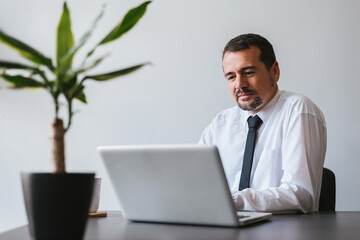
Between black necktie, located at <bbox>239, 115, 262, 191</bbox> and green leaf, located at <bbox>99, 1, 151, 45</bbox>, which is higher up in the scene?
green leaf, located at <bbox>99, 1, 151, 45</bbox>

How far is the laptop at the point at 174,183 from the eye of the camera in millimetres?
1094

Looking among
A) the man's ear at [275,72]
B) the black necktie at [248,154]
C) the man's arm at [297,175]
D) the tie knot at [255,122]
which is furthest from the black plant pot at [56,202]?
the man's ear at [275,72]

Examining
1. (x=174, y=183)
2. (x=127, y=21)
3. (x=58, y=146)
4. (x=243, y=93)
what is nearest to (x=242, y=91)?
(x=243, y=93)

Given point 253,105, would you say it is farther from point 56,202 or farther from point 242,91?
point 56,202

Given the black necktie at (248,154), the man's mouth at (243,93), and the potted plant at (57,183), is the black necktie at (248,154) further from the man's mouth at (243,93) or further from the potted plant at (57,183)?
the potted plant at (57,183)

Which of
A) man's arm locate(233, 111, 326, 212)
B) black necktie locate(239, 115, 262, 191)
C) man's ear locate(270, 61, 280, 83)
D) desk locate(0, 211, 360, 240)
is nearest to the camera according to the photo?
desk locate(0, 211, 360, 240)

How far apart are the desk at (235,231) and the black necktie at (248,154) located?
0.68 m

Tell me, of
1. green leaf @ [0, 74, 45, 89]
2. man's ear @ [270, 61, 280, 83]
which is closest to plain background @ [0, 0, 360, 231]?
man's ear @ [270, 61, 280, 83]

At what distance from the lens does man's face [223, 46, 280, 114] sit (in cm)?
223

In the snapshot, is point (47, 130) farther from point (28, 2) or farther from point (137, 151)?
point (137, 151)

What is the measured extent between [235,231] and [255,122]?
3.64 ft

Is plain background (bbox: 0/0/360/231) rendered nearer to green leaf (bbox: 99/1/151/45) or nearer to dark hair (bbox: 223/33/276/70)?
dark hair (bbox: 223/33/276/70)

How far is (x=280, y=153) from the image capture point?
208 cm

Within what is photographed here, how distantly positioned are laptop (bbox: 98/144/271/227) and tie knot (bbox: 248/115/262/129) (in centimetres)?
92
